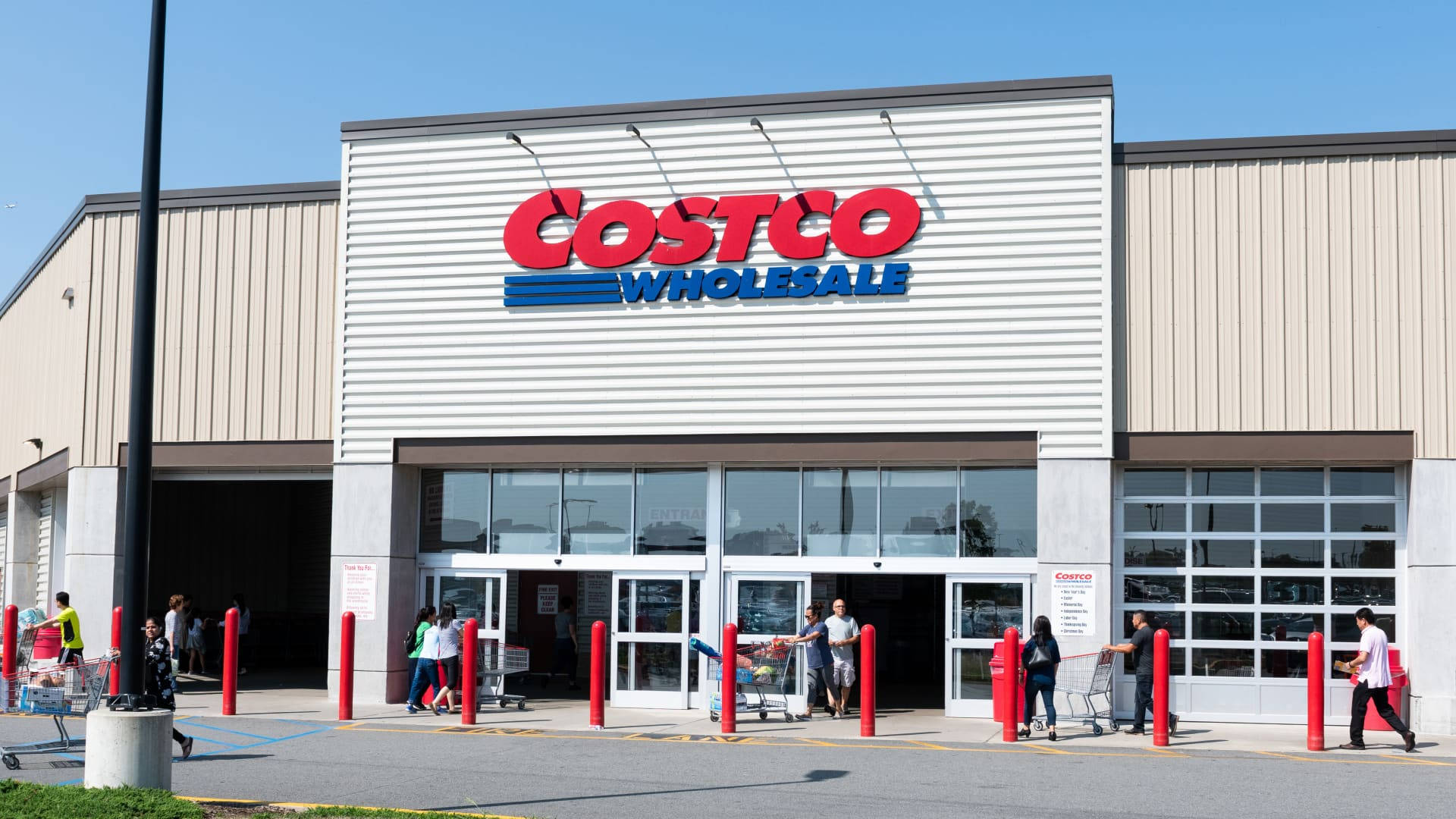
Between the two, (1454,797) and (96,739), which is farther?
(1454,797)

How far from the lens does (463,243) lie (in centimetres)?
2027

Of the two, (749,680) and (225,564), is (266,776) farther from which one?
(225,564)

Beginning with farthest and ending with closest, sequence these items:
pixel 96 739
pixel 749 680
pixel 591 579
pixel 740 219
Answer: pixel 591 579
pixel 740 219
pixel 749 680
pixel 96 739

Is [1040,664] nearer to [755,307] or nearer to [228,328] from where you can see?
[755,307]

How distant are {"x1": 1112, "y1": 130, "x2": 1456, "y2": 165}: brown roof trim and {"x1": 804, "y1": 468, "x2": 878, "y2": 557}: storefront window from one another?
535 cm

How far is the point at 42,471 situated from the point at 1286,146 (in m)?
19.8

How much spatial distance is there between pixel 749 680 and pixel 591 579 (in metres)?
7.64

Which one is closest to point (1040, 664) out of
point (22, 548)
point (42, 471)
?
point (42, 471)

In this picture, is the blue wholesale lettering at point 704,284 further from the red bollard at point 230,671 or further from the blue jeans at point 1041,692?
the red bollard at point 230,671

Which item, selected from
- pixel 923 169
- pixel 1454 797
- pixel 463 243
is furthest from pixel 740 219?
pixel 1454 797

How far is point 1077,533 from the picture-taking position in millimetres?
17906

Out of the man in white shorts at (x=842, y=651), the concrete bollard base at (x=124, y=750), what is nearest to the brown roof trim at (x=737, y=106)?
the man in white shorts at (x=842, y=651)

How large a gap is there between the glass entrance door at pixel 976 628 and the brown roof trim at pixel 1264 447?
2212 millimetres

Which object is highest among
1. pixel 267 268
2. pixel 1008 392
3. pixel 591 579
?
pixel 267 268
